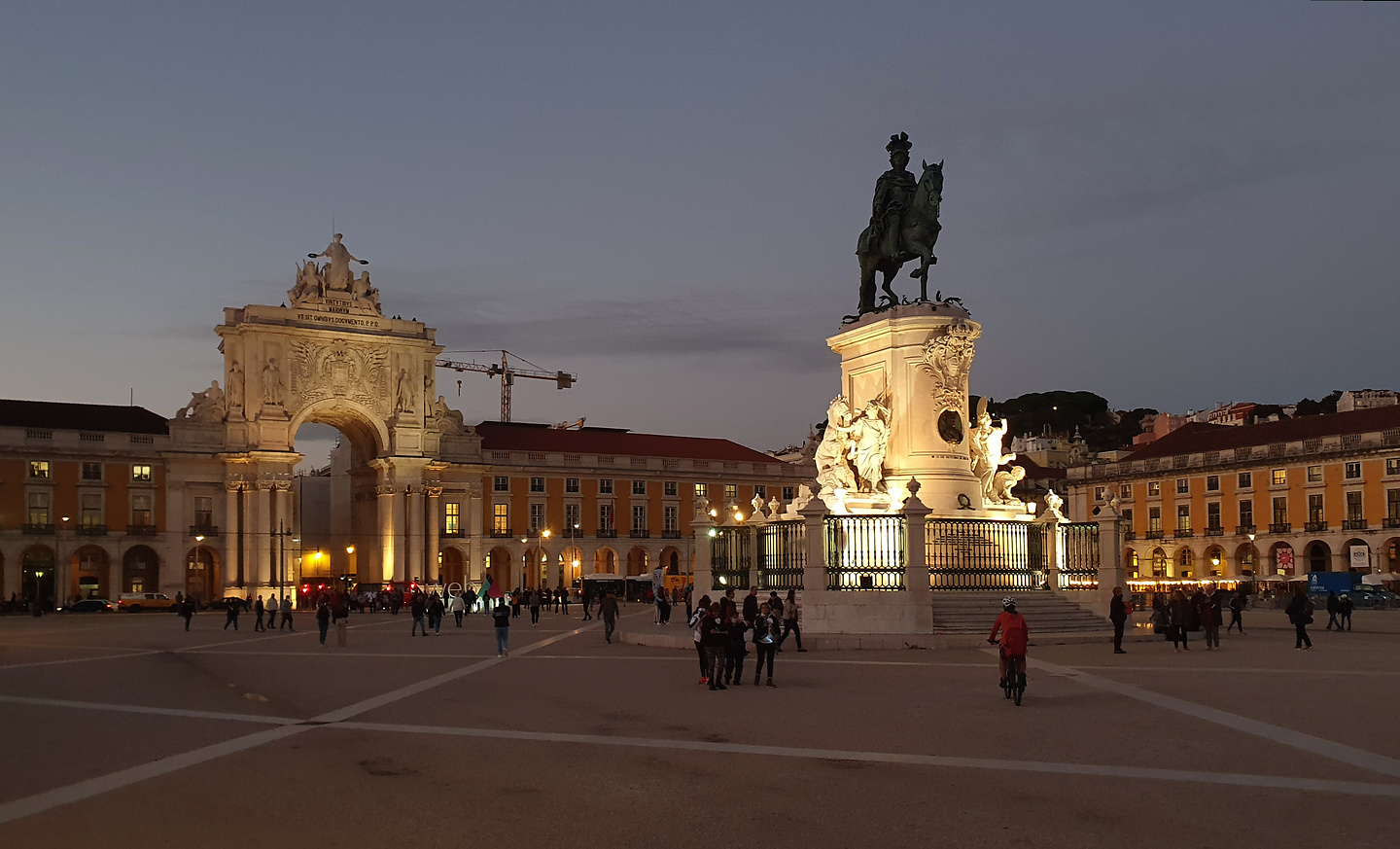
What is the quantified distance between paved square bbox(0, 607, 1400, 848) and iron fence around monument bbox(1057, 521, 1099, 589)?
738cm

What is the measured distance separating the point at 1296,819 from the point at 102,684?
16070 millimetres

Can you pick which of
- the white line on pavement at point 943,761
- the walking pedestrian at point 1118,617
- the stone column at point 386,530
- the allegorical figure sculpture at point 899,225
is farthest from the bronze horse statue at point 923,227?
the stone column at point 386,530

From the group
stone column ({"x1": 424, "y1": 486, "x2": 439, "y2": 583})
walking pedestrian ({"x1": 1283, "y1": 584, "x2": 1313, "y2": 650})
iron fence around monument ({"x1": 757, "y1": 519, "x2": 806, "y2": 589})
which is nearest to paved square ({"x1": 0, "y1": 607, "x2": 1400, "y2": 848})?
walking pedestrian ({"x1": 1283, "y1": 584, "x2": 1313, "y2": 650})

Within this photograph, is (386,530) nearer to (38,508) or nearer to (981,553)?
(38,508)

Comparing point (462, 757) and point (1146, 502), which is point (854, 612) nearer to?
point (462, 757)

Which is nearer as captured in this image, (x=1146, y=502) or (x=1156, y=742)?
(x=1156, y=742)

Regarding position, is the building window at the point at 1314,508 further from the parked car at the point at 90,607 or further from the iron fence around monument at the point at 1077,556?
the parked car at the point at 90,607

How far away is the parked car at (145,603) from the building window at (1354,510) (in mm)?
59743

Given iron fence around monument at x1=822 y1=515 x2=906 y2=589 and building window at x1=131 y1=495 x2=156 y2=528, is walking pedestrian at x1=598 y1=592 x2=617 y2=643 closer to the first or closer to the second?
iron fence around monument at x1=822 y1=515 x2=906 y2=589

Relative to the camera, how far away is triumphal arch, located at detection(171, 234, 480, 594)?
243ft

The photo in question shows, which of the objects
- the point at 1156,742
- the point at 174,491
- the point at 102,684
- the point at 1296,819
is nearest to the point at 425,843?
the point at 1296,819

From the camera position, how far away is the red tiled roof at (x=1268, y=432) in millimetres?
69438

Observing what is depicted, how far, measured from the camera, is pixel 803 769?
34.4 feet

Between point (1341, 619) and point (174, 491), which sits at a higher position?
point (174, 491)
